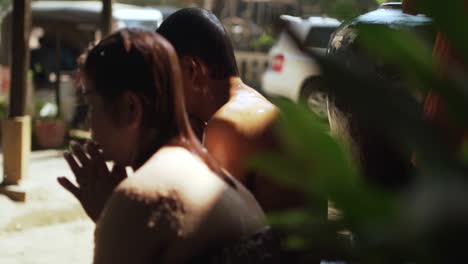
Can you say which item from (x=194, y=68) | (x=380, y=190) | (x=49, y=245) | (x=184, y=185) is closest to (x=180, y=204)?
(x=184, y=185)

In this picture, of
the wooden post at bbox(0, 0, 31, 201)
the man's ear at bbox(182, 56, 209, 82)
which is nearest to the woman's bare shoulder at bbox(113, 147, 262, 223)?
the man's ear at bbox(182, 56, 209, 82)

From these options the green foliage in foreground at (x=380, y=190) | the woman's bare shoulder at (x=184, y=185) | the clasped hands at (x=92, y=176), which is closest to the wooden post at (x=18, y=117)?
the clasped hands at (x=92, y=176)

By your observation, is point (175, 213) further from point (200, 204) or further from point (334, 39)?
point (334, 39)

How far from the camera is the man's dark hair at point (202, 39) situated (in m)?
2.46

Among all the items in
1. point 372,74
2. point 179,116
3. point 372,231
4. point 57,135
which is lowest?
point 57,135

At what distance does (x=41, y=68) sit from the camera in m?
13.6

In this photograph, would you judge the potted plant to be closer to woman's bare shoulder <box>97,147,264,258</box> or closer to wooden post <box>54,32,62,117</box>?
wooden post <box>54,32,62,117</box>

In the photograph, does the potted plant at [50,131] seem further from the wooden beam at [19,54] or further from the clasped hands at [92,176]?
the clasped hands at [92,176]

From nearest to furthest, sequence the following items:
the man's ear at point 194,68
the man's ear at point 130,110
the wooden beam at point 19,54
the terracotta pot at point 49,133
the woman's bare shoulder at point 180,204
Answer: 1. the woman's bare shoulder at point 180,204
2. the man's ear at point 130,110
3. the man's ear at point 194,68
4. the wooden beam at point 19,54
5. the terracotta pot at point 49,133

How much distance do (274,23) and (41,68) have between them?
13.3m

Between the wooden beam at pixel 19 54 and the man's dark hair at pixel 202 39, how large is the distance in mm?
4563

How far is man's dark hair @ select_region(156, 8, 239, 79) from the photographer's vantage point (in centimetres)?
246

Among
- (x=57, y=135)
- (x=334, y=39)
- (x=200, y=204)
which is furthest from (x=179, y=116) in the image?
(x=57, y=135)

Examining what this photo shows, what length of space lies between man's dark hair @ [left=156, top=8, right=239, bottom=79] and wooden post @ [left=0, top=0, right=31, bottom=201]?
457 centimetres
